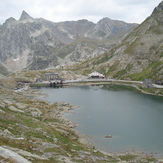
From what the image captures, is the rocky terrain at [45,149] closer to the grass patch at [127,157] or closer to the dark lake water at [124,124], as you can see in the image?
the grass patch at [127,157]

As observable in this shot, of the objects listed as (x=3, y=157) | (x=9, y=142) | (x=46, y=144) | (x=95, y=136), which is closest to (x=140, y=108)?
(x=95, y=136)

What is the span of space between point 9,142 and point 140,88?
408ft

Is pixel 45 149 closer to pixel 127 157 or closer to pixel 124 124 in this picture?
pixel 127 157

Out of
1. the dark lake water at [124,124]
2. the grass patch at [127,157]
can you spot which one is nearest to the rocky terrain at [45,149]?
the grass patch at [127,157]

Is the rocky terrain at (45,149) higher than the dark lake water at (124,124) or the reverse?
higher

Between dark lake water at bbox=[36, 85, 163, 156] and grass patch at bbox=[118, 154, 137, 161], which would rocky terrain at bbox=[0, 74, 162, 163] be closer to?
grass patch at bbox=[118, 154, 137, 161]

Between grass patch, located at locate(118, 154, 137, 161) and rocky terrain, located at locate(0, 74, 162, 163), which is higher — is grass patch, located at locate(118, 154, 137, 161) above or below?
below

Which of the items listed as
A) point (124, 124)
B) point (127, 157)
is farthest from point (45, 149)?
point (124, 124)

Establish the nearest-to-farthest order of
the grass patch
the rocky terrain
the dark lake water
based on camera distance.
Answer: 1. the rocky terrain
2. the grass patch
3. the dark lake water

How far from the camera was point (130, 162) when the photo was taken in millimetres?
43281

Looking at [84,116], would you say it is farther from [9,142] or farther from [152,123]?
[9,142]

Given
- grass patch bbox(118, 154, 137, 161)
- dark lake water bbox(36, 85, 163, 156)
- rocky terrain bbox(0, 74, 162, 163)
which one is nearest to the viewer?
rocky terrain bbox(0, 74, 162, 163)

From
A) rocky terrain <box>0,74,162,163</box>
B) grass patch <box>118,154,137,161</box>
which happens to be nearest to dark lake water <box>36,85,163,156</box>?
rocky terrain <box>0,74,162,163</box>

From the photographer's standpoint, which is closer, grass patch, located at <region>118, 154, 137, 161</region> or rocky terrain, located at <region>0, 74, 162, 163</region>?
rocky terrain, located at <region>0, 74, 162, 163</region>
